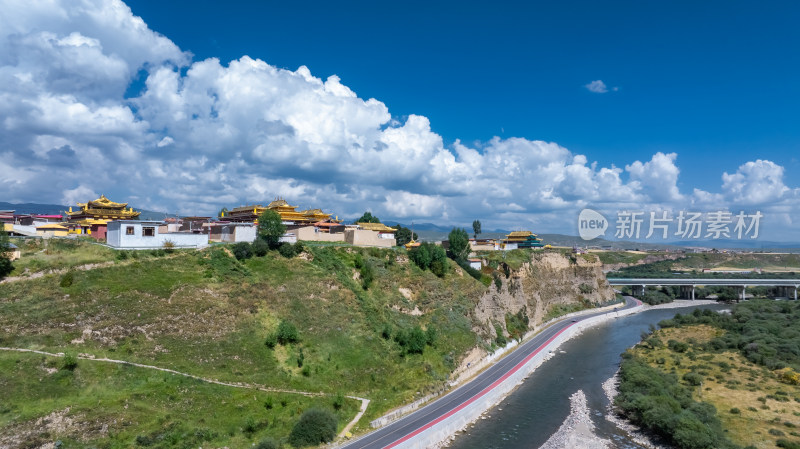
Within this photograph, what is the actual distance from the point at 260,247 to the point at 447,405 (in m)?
28.7

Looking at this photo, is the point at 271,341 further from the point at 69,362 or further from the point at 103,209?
the point at 103,209

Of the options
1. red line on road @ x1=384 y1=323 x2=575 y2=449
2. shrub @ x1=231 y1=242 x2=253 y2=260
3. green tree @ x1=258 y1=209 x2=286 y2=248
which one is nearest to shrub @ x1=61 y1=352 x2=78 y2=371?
shrub @ x1=231 y1=242 x2=253 y2=260

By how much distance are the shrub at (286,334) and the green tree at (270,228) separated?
15893 mm

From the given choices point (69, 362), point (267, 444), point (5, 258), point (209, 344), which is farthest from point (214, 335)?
point (5, 258)

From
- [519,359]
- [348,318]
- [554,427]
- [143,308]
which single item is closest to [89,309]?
[143,308]

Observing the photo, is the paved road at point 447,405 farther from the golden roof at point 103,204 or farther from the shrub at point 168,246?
the golden roof at point 103,204

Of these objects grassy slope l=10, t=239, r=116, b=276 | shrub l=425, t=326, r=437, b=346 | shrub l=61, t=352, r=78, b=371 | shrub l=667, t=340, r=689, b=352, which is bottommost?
shrub l=667, t=340, r=689, b=352

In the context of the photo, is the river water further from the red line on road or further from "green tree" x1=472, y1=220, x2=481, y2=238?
"green tree" x1=472, y1=220, x2=481, y2=238

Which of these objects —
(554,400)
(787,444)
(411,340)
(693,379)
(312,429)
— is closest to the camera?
(312,429)

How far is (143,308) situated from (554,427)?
3934 centimetres

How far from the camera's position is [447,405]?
1639 inches

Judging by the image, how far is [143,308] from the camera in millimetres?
37844

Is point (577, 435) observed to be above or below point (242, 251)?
below

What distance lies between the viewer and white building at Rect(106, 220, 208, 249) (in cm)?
4775
